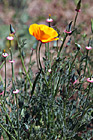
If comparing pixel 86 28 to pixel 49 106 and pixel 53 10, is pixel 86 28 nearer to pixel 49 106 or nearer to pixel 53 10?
pixel 53 10

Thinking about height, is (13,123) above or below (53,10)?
below

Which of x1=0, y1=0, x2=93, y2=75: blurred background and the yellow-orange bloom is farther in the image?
x1=0, y1=0, x2=93, y2=75: blurred background

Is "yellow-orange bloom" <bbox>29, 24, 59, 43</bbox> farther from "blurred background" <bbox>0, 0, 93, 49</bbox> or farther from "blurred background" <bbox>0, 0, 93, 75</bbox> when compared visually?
"blurred background" <bbox>0, 0, 93, 49</bbox>

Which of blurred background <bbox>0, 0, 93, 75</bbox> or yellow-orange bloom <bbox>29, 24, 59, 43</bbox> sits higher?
yellow-orange bloom <bbox>29, 24, 59, 43</bbox>

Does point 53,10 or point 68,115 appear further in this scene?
point 53,10

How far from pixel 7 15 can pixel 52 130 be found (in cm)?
333

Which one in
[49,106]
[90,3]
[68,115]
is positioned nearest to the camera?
[49,106]

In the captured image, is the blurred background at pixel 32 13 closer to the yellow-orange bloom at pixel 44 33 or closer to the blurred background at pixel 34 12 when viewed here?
the blurred background at pixel 34 12

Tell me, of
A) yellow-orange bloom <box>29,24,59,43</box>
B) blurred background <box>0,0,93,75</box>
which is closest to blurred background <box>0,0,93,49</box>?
blurred background <box>0,0,93,75</box>

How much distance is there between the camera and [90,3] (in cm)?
393

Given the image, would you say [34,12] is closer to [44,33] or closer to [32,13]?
[32,13]

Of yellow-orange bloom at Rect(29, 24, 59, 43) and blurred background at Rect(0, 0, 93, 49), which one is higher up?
yellow-orange bloom at Rect(29, 24, 59, 43)

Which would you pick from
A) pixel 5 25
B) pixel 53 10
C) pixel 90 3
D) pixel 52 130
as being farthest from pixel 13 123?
pixel 90 3

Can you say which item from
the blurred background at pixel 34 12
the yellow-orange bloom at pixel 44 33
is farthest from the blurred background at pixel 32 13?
the yellow-orange bloom at pixel 44 33
